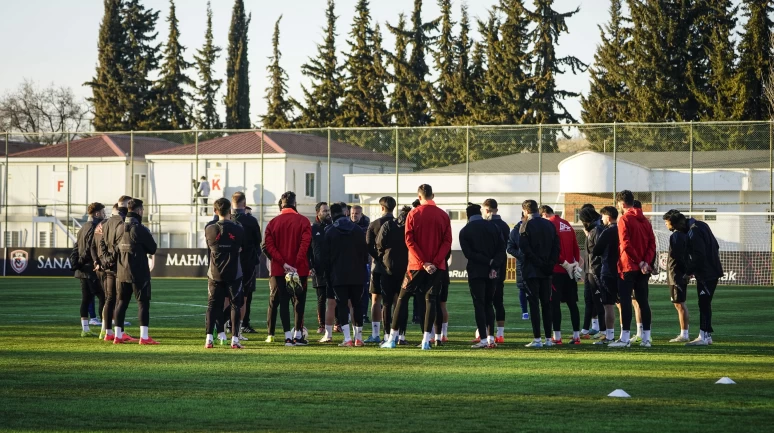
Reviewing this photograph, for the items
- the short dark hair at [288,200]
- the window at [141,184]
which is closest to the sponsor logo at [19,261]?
the window at [141,184]

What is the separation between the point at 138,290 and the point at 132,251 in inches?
20.7

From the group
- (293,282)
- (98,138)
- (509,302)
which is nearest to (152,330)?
(293,282)

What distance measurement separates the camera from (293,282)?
15.1 meters

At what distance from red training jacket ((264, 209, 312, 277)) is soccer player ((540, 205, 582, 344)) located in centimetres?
337

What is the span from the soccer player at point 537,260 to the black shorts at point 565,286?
0.89 metres

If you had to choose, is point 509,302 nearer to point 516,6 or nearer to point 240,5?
point 516,6

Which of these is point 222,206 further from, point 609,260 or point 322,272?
point 609,260

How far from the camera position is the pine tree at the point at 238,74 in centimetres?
8025

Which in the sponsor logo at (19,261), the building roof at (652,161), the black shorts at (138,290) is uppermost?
the building roof at (652,161)

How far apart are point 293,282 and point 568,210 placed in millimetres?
29245

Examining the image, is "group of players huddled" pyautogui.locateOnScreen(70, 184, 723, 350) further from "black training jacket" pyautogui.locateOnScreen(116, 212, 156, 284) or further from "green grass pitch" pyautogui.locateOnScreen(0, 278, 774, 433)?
"green grass pitch" pyautogui.locateOnScreen(0, 278, 774, 433)

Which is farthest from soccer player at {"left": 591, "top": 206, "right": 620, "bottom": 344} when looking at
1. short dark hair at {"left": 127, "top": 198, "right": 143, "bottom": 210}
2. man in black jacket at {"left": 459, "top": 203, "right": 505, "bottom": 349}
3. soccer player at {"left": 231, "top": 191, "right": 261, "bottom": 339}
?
short dark hair at {"left": 127, "top": 198, "right": 143, "bottom": 210}

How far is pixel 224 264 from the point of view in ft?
47.3

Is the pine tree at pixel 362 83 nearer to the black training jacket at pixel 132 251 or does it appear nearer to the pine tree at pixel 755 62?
the pine tree at pixel 755 62
